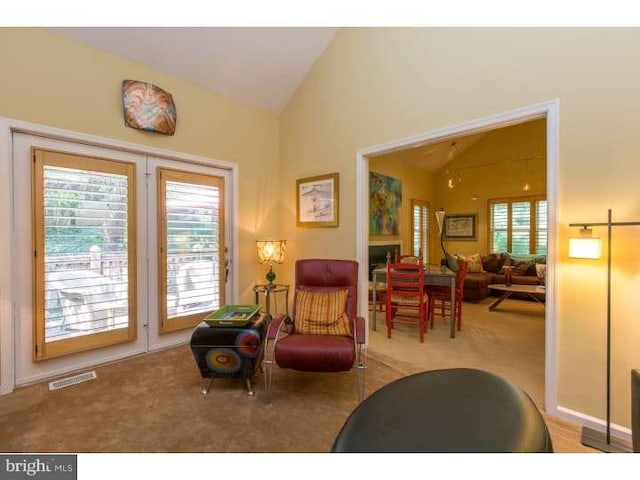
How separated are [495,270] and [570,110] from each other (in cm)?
479

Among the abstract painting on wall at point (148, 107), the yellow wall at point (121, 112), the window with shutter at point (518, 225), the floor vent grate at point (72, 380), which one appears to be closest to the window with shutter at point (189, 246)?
the yellow wall at point (121, 112)

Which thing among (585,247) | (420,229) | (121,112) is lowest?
(585,247)

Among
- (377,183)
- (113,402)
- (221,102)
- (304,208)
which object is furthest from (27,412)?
(377,183)

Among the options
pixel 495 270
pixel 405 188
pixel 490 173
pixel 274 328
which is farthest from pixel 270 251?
pixel 490 173

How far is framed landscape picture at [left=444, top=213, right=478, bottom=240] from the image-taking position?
6922 millimetres

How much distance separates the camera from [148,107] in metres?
2.94

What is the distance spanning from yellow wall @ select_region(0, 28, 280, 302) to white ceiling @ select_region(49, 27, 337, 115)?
0.36 ft

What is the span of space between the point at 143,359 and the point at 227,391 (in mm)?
1183

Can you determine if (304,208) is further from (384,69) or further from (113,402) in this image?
(113,402)

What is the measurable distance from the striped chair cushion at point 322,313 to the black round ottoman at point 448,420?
146 cm

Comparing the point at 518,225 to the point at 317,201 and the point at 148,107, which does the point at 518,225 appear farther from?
the point at 148,107

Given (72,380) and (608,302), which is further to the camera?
(72,380)

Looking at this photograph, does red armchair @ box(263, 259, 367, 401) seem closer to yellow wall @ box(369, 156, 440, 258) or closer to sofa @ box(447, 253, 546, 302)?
yellow wall @ box(369, 156, 440, 258)

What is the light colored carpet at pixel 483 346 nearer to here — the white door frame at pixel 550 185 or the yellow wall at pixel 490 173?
the white door frame at pixel 550 185
